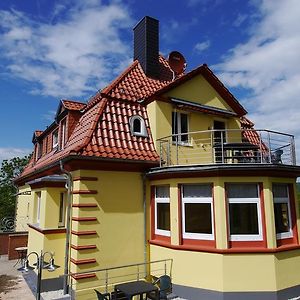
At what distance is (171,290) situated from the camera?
9445 mm

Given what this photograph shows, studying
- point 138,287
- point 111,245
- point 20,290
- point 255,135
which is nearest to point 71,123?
point 111,245

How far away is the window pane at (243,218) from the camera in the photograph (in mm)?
8992

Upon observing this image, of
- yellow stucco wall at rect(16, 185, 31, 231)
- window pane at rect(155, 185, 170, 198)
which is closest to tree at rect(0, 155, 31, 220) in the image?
yellow stucco wall at rect(16, 185, 31, 231)

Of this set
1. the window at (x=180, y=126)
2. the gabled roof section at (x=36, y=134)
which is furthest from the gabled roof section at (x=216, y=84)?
the gabled roof section at (x=36, y=134)

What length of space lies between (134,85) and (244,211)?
659 cm

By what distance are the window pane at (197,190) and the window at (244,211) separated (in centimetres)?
64

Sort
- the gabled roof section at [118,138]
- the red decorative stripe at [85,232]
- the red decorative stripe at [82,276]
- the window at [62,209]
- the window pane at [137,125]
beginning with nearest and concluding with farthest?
the red decorative stripe at [82,276] → the red decorative stripe at [85,232] → the gabled roof section at [118,138] → the window at [62,209] → the window pane at [137,125]

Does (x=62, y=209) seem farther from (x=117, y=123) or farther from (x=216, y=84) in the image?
(x=216, y=84)

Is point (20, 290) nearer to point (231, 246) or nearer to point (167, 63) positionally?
point (231, 246)

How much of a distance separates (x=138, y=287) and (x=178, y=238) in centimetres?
209

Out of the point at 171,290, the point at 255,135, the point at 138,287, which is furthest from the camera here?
the point at 255,135

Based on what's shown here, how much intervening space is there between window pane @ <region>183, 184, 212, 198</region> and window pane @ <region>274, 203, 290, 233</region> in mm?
2190

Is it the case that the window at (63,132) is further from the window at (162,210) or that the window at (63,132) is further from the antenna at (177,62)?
the antenna at (177,62)

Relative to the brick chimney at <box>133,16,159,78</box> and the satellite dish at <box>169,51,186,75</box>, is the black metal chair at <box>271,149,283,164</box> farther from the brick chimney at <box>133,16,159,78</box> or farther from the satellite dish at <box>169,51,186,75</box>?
the satellite dish at <box>169,51,186,75</box>
